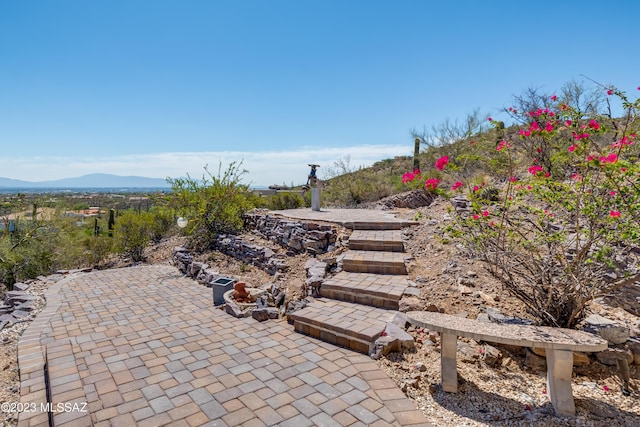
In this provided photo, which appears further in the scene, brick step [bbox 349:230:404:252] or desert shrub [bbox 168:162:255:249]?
desert shrub [bbox 168:162:255:249]

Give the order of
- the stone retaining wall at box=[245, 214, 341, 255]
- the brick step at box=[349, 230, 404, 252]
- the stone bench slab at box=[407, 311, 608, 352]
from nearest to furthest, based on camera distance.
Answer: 1. the stone bench slab at box=[407, 311, 608, 352]
2. the brick step at box=[349, 230, 404, 252]
3. the stone retaining wall at box=[245, 214, 341, 255]

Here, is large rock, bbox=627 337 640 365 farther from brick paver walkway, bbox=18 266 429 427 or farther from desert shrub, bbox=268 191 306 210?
desert shrub, bbox=268 191 306 210

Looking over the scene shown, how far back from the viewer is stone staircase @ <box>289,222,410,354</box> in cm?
408

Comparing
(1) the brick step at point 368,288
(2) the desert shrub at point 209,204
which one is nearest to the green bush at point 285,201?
(2) the desert shrub at point 209,204

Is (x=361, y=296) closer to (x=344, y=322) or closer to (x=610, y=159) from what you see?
(x=344, y=322)

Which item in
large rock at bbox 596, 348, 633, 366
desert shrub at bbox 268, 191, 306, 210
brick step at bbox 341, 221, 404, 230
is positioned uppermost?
desert shrub at bbox 268, 191, 306, 210

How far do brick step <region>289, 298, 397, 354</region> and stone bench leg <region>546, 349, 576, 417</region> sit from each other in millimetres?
1774

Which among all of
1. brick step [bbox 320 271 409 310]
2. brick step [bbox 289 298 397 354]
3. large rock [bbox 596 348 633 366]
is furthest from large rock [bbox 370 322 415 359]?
large rock [bbox 596 348 633 366]

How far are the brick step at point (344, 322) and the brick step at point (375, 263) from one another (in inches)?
44.9

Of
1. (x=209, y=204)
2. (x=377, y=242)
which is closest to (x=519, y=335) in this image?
(x=377, y=242)

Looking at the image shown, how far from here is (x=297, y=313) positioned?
465 centimetres

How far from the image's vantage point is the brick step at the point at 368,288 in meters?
4.89

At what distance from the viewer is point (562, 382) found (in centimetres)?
262

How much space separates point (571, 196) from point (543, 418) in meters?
2.16
